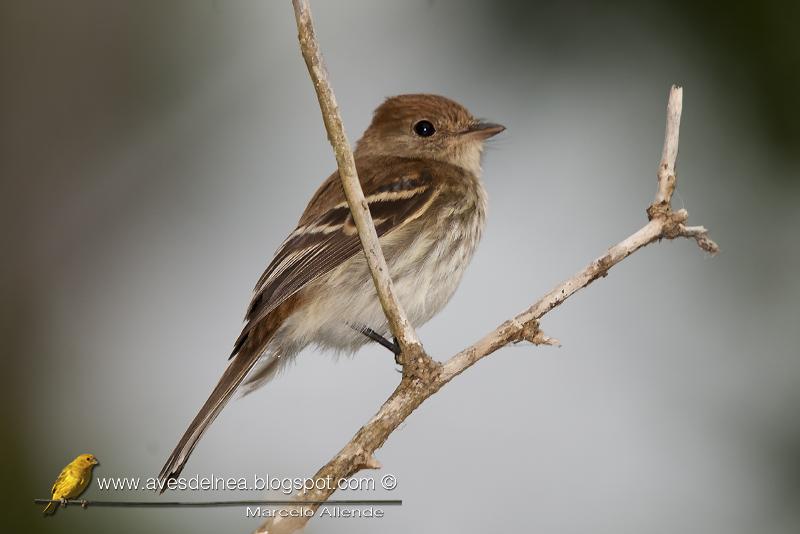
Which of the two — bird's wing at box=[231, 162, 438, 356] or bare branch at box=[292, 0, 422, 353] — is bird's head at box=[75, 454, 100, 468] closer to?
bare branch at box=[292, 0, 422, 353]

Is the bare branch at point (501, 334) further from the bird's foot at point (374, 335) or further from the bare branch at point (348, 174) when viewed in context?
the bird's foot at point (374, 335)

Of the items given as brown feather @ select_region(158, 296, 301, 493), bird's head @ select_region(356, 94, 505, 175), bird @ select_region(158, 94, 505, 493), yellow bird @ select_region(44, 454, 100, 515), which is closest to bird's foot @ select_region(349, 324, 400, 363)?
bird @ select_region(158, 94, 505, 493)

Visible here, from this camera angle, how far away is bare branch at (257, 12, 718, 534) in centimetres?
327

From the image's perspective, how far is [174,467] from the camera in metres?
3.94

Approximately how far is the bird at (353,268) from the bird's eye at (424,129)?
21.0 inches

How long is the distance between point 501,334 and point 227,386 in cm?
138

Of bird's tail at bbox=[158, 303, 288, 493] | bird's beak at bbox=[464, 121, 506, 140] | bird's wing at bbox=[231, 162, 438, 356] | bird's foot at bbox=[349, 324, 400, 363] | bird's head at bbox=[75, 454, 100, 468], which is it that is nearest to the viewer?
bird's head at bbox=[75, 454, 100, 468]

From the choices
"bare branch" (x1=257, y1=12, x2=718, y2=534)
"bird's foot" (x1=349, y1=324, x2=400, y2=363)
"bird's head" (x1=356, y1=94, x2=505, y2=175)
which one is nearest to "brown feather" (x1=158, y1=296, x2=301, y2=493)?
"bird's foot" (x1=349, y1=324, x2=400, y2=363)

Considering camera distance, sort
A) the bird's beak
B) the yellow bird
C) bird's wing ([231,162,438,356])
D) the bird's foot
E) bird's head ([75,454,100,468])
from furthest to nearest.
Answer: the bird's beak
the bird's foot
bird's wing ([231,162,438,356])
bird's head ([75,454,100,468])
the yellow bird

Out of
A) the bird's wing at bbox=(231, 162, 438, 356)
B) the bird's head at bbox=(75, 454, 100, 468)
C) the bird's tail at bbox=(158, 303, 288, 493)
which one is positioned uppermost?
the bird's wing at bbox=(231, 162, 438, 356)

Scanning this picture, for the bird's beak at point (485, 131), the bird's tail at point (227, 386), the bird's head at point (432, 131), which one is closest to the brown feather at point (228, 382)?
the bird's tail at point (227, 386)

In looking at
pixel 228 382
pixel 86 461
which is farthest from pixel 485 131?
pixel 86 461

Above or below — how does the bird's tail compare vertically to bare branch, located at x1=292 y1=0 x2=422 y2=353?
below

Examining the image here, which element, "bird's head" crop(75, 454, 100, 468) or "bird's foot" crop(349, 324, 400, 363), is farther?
"bird's foot" crop(349, 324, 400, 363)
